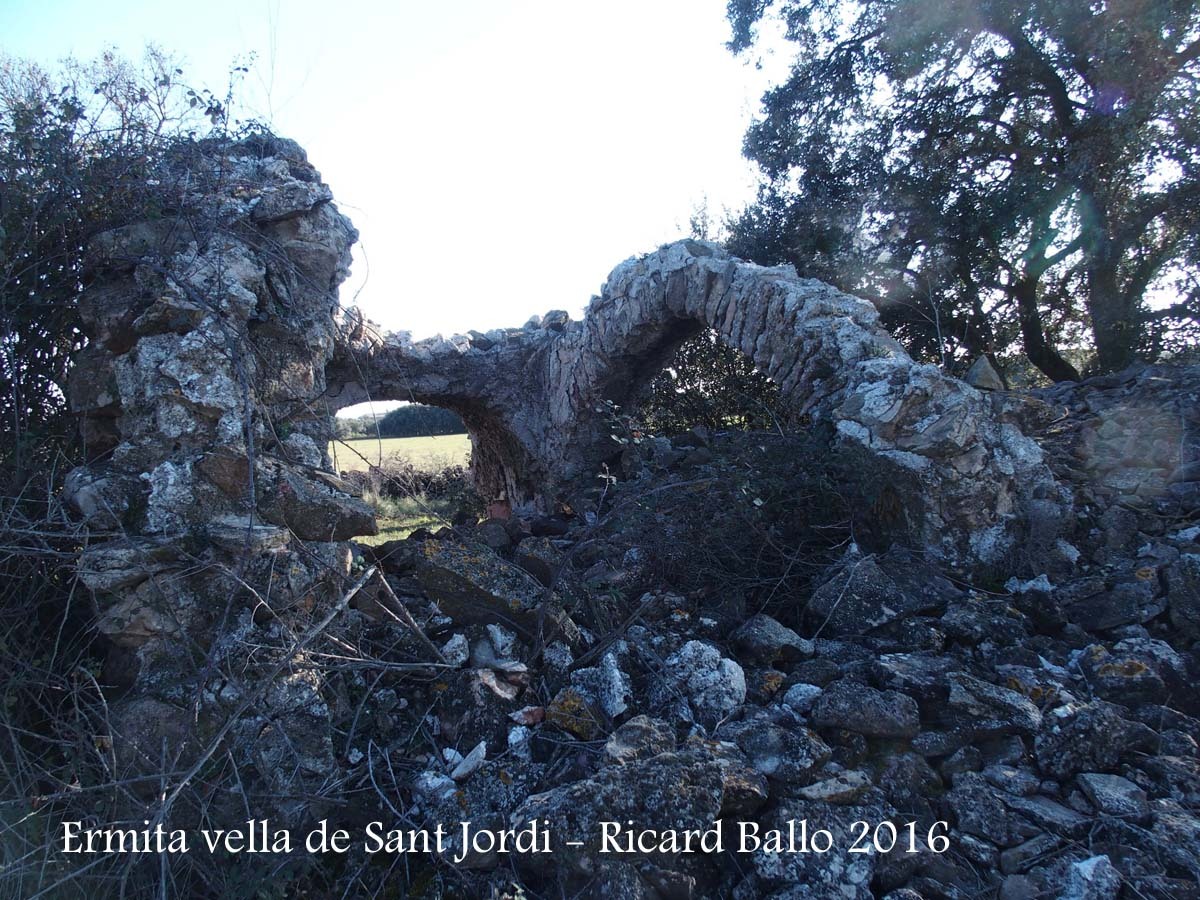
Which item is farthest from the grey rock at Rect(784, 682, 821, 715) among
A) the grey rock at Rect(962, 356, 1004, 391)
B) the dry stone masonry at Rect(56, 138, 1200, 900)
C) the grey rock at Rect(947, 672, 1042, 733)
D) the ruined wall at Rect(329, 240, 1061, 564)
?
the grey rock at Rect(962, 356, 1004, 391)

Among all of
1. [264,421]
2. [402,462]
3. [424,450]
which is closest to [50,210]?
[264,421]

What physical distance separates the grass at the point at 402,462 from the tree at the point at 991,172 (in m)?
5.14

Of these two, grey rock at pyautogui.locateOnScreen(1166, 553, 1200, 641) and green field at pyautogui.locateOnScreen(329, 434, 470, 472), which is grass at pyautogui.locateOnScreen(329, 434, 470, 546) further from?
grey rock at pyautogui.locateOnScreen(1166, 553, 1200, 641)

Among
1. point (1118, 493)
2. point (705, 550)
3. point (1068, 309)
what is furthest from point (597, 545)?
point (1068, 309)

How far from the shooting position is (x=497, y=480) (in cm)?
844

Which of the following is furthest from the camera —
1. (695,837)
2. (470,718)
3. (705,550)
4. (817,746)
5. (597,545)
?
(597,545)

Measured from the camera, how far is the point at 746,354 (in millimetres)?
5891

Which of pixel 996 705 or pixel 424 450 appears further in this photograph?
pixel 424 450

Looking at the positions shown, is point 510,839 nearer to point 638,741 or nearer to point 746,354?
point 638,741

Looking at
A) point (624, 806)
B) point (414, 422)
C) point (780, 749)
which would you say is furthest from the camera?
point (414, 422)

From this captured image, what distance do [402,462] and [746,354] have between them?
733 cm

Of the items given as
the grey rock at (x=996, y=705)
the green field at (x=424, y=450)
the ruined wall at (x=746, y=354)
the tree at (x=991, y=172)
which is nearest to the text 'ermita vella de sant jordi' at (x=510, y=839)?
the grey rock at (x=996, y=705)

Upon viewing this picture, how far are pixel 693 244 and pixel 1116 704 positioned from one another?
4097mm

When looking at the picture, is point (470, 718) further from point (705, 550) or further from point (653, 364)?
point (653, 364)
